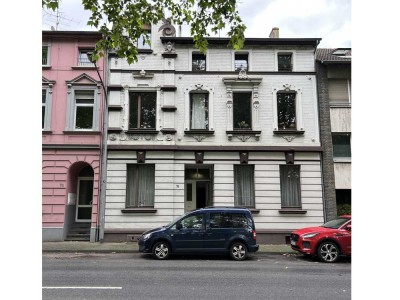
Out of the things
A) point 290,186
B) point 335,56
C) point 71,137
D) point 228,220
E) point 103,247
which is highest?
point 335,56

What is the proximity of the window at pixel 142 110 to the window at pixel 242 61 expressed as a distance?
4795 millimetres

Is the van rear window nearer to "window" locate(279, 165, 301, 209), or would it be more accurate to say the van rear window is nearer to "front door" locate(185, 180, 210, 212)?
"window" locate(279, 165, 301, 209)

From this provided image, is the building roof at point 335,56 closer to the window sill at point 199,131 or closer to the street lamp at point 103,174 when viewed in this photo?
the window sill at point 199,131

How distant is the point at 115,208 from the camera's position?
17.0 metres

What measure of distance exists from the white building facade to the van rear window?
14.0 ft

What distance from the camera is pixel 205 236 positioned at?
40.9ft

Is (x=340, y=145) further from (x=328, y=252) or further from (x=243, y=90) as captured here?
(x=328, y=252)

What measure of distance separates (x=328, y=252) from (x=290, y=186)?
19.1 feet

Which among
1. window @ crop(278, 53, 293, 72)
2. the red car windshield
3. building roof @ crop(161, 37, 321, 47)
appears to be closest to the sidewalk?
the red car windshield

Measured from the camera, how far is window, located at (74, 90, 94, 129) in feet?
59.0

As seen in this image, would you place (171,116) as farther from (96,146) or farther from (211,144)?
(96,146)

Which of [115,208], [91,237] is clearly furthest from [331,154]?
[91,237]

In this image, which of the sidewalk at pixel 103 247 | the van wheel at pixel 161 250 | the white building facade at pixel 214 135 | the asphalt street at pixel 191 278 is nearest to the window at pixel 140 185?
the white building facade at pixel 214 135

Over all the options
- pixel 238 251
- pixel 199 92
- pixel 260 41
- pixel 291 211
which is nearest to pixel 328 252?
pixel 238 251
